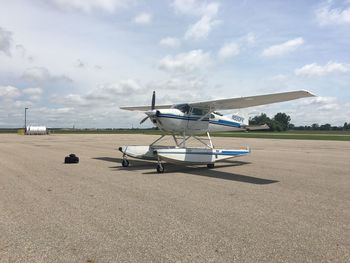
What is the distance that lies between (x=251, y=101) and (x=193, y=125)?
2.86m

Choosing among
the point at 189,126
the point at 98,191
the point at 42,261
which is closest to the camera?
the point at 42,261

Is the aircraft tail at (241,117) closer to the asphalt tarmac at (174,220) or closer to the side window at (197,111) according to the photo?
the side window at (197,111)

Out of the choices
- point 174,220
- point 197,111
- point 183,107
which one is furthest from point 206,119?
point 174,220

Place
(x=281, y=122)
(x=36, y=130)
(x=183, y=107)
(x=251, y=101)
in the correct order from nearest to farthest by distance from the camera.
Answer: (x=251, y=101)
(x=183, y=107)
(x=36, y=130)
(x=281, y=122)

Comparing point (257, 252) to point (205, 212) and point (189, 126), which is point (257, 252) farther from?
point (189, 126)

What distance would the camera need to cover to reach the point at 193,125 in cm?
1575

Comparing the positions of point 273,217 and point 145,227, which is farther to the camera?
point 273,217

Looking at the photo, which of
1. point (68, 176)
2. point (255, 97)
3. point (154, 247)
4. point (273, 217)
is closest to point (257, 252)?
point (154, 247)

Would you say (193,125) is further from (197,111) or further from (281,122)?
(281,122)

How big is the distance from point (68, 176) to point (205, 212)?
6401mm

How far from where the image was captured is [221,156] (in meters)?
14.8

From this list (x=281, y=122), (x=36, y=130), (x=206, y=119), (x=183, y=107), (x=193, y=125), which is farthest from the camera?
(x=281, y=122)

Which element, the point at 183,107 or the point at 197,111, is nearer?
the point at 183,107

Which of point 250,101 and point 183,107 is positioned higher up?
point 250,101
